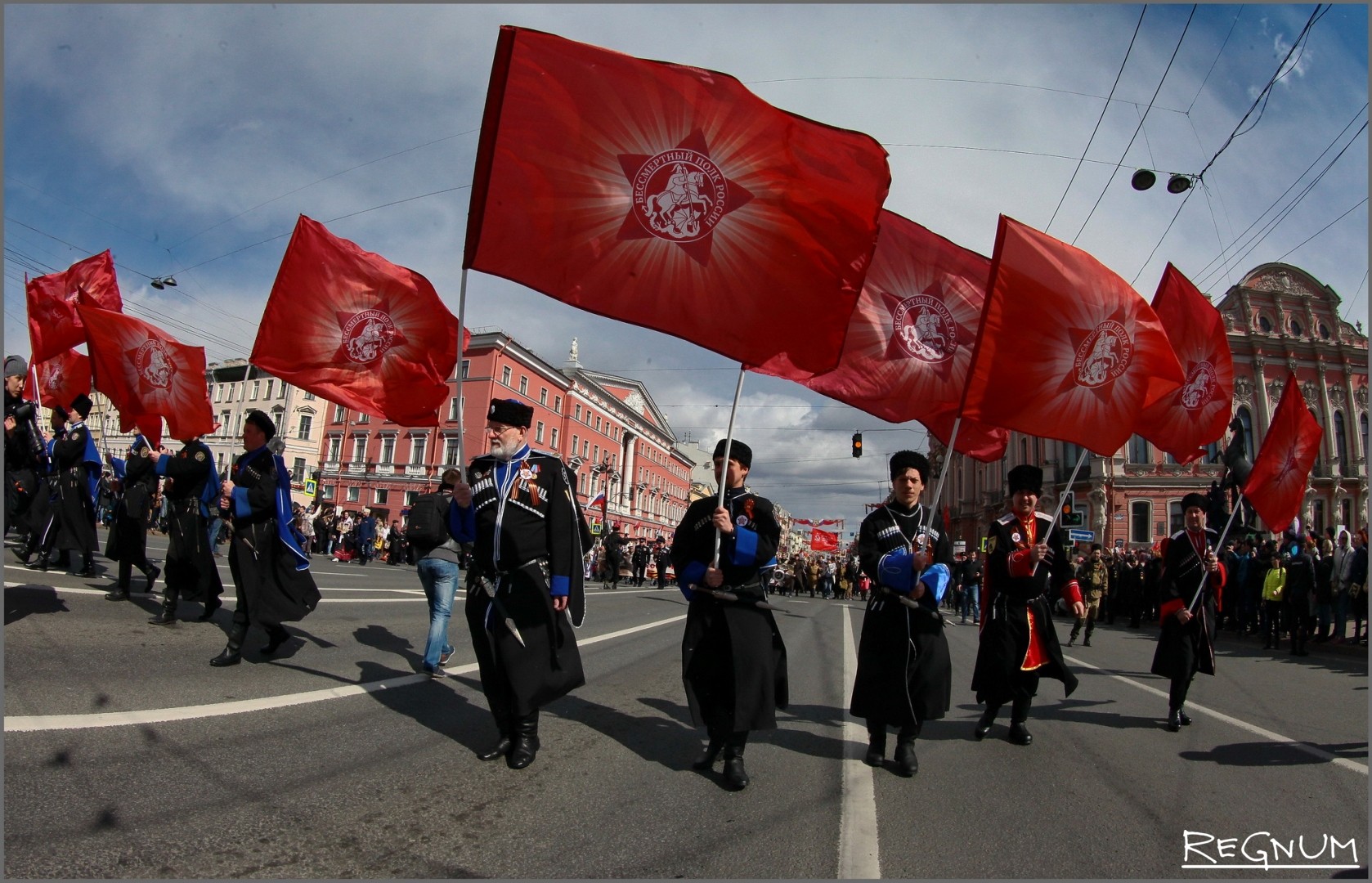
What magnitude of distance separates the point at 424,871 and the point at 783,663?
2347mm

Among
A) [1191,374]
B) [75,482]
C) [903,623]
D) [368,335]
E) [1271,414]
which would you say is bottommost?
[903,623]

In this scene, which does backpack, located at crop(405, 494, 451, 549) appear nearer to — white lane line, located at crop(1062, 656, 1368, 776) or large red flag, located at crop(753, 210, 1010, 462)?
large red flag, located at crop(753, 210, 1010, 462)

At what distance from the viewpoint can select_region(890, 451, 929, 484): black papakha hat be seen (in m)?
4.81

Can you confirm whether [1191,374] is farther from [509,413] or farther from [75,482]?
[75,482]

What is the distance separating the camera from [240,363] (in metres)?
65.6

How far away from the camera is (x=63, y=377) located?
10312 millimetres

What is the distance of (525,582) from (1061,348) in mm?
4057

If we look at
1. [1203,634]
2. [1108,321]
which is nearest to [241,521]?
[1108,321]

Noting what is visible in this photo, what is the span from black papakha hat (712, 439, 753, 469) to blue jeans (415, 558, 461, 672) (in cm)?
332

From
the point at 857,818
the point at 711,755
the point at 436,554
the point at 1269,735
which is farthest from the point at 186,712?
the point at 1269,735

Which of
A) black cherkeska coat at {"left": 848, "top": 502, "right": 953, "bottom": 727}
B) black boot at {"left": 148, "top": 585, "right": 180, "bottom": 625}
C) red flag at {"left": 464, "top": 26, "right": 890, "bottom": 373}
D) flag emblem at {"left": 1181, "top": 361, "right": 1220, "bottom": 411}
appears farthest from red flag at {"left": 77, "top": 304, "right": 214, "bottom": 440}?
flag emblem at {"left": 1181, "top": 361, "right": 1220, "bottom": 411}

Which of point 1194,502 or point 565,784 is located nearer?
point 565,784

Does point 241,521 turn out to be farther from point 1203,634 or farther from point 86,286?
point 1203,634

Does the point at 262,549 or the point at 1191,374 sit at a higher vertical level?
the point at 1191,374
